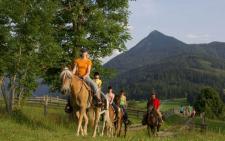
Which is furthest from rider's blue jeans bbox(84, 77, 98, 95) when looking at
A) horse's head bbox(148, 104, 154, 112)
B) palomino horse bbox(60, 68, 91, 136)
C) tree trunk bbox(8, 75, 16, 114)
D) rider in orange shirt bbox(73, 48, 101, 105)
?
tree trunk bbox(8, 75, 16, 114)

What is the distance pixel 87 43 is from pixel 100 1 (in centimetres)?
383

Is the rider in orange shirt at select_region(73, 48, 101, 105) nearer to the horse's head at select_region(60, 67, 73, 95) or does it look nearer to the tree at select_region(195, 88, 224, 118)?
the horse's head at select_region(60, 67, 73, 95)

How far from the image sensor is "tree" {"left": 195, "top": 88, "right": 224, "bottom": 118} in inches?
4542

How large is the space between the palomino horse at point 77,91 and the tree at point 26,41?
1035 centimetres

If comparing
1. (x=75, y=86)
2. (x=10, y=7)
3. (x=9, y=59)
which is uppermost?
(x=10, y=7)

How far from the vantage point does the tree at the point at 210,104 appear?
379 ft

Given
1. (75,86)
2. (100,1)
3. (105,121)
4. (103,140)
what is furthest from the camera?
(100,1)

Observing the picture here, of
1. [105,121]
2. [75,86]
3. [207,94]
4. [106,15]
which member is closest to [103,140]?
[75,86]

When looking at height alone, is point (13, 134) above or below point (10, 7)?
below

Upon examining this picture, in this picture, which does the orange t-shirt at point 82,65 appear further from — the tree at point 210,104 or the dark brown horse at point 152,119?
the tree at point 210,104

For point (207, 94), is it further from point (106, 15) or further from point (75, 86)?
point (75, 86)

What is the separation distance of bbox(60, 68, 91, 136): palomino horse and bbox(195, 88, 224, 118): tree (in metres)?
101

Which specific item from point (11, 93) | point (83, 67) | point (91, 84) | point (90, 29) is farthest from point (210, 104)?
point (83, 67)

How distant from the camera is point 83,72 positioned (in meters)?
17.0
